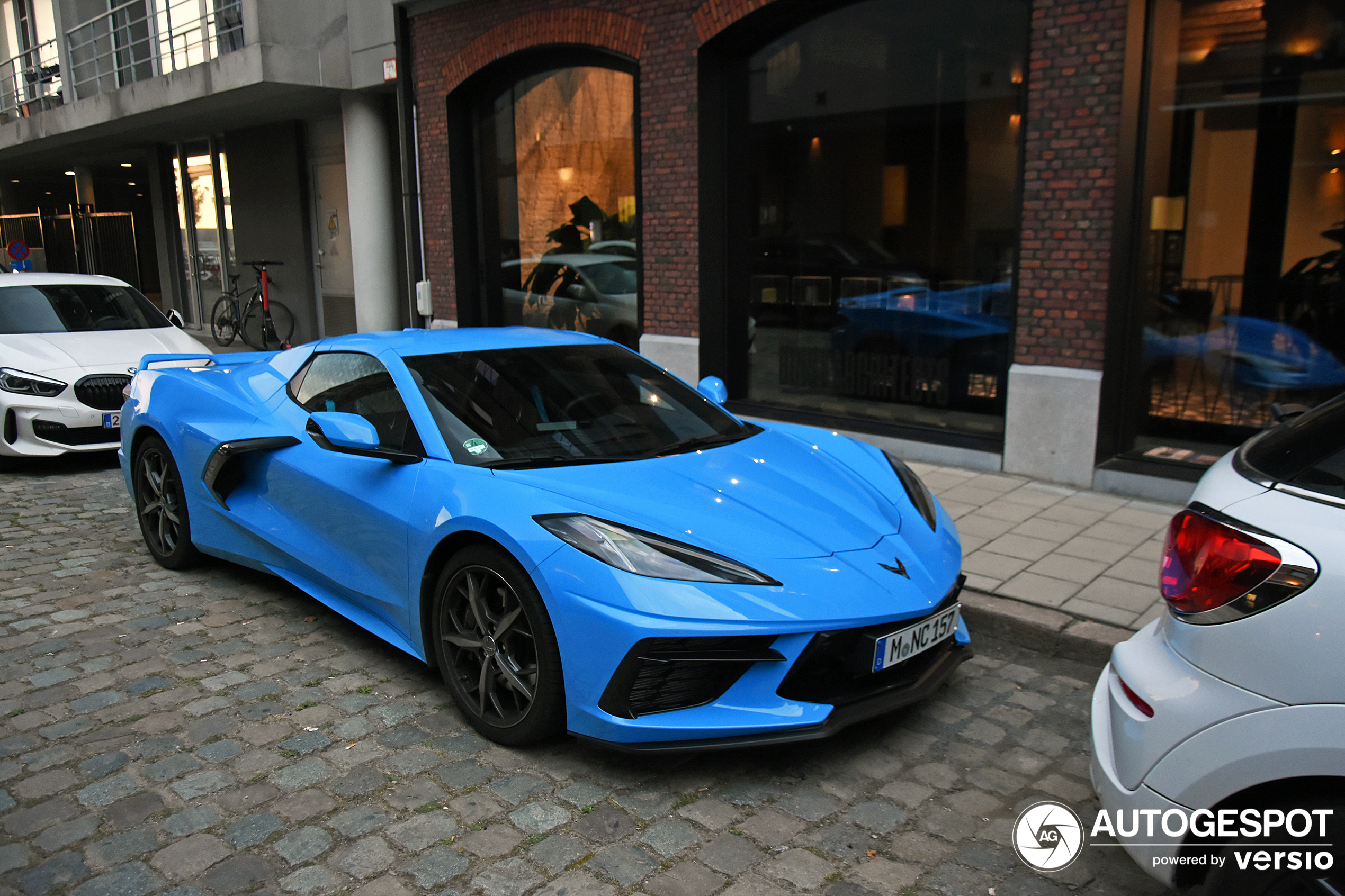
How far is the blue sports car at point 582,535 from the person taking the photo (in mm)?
3135

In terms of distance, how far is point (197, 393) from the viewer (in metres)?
5.34

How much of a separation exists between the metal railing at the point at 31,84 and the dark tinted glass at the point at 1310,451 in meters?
25.2

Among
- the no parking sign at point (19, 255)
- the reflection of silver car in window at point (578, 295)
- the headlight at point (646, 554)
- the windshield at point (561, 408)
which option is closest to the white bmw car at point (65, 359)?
the reflection of silver car in window at point (578, 295)

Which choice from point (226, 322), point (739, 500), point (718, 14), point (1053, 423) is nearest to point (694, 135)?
point (718, 14)

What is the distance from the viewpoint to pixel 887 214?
30.0 ft

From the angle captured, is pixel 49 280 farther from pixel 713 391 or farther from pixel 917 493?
pixel 917 493

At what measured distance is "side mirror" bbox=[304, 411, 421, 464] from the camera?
3898 millimetres

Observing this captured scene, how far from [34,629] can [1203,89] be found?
26.0 ft

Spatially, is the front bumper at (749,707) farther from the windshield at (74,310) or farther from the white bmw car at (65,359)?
the windshield at (74,310)

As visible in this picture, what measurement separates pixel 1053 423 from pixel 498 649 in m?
5.26

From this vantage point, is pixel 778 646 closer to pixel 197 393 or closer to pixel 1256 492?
pixel 1256 492

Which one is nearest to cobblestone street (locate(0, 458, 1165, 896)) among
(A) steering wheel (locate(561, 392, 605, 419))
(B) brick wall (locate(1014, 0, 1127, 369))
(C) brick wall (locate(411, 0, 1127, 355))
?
(A) steering wheel (locate(561, 392, 605, 419))

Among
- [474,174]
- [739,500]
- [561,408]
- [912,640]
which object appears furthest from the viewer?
[474,174]

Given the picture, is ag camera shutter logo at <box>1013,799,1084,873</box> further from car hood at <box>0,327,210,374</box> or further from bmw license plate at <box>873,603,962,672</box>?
car hood at <box>0,327,210,374</box>
